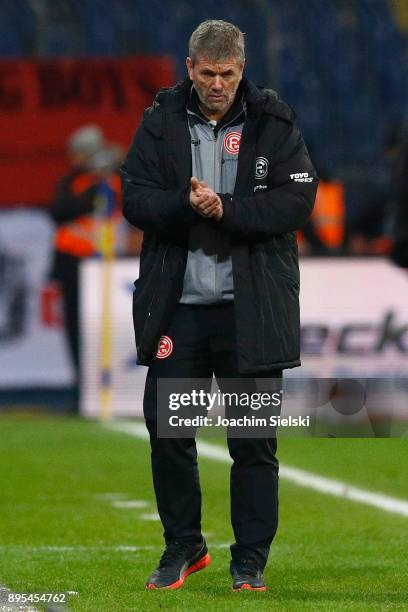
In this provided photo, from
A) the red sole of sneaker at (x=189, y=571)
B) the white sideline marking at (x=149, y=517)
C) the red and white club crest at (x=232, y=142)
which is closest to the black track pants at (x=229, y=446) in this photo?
the red sole of sneaker at (x=189, y=571)

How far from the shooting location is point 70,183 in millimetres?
13695

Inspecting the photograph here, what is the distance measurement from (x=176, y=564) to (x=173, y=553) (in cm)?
4

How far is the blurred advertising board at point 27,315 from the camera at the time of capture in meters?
13.4

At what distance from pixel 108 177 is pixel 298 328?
8694 millimetres

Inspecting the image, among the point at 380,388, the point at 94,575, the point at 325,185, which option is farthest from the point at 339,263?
the point at 94,575

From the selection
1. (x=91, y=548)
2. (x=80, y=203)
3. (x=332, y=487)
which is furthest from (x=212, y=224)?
(x=80, y=203)

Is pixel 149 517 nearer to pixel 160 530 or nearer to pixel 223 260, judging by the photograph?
pixel 160 530

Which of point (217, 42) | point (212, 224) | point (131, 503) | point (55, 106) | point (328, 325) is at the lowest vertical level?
point (328, 325)

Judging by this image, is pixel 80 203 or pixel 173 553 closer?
pixel 173 553

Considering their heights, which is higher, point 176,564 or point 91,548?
point 176,564

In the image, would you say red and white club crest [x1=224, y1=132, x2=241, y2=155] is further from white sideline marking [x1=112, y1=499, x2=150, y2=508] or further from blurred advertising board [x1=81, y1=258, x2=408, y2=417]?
blurred advertising board [x1=81, y1=258, x2=408, y2=417]

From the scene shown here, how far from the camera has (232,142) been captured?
5.23 metres

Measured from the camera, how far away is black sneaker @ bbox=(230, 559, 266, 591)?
206 inches

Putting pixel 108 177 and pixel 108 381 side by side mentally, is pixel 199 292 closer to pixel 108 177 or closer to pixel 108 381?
pixel 108 381
